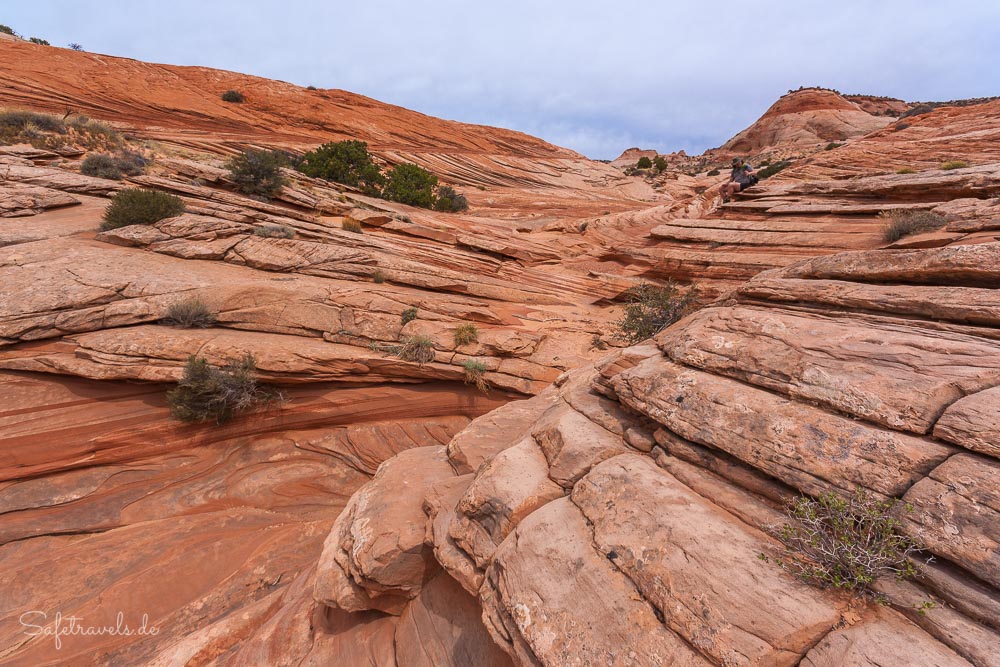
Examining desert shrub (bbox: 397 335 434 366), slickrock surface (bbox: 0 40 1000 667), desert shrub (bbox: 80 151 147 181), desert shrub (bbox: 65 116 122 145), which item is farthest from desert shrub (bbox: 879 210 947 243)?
desert shrub (bbox: 65 116 122 145)

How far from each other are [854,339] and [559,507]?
338 centimetres

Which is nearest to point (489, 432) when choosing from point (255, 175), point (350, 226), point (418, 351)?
point (418, 351)

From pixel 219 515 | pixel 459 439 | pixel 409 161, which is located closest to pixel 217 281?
pixel 219 515

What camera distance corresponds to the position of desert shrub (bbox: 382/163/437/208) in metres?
22.1

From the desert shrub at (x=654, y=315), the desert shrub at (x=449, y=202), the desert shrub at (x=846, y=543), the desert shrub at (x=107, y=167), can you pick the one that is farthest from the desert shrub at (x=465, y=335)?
the desert shrub at (x=449, y=202)

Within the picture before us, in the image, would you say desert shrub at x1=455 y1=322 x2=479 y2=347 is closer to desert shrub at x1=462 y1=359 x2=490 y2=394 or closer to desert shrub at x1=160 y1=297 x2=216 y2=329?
desert shrub at x1=462 y1=359 x2=490 y2=394

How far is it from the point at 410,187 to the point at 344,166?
432 cm

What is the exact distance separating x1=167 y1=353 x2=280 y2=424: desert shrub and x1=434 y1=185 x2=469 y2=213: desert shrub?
17.7m

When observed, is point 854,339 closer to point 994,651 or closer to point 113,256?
point 994,651

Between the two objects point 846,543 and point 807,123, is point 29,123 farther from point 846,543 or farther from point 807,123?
point 807,123

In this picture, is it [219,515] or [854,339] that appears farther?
[219,515]

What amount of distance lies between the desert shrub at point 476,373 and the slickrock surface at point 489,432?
9.6 inches

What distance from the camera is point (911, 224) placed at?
7836 millimetres

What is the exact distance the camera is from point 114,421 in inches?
286
